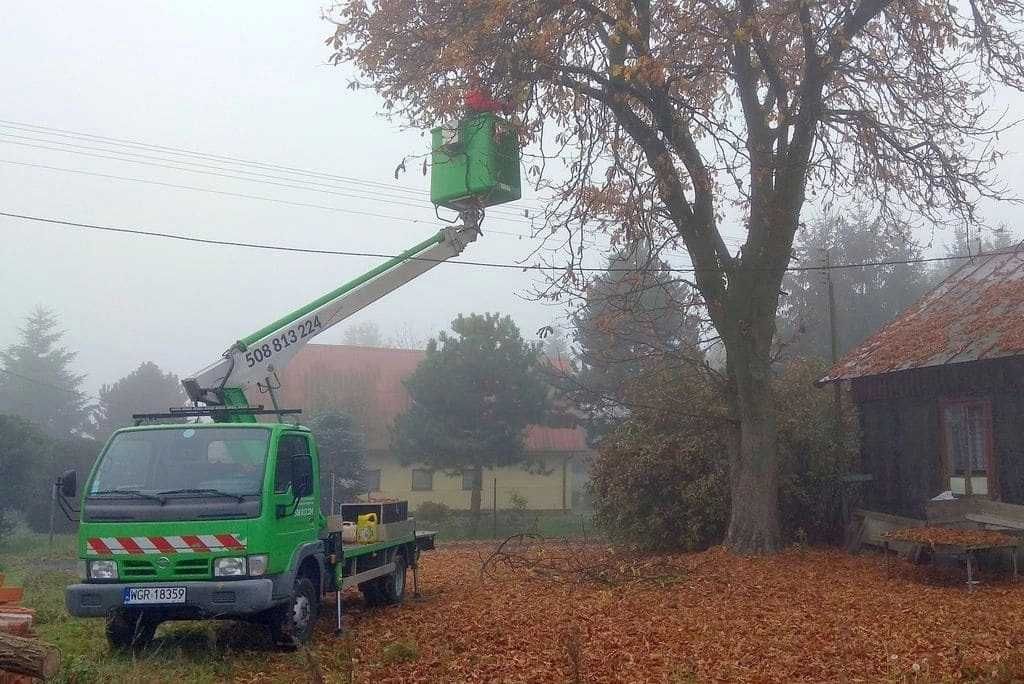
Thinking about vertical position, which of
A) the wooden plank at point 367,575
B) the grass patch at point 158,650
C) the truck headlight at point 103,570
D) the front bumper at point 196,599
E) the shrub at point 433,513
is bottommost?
the shrub at point 433,513

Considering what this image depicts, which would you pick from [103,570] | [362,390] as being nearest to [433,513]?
[362,390]

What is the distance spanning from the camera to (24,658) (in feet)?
19.4

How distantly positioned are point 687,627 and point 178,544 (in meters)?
5.24

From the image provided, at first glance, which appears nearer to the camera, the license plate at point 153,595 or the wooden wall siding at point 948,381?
the license plate at point 153,595

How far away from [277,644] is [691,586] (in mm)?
5953

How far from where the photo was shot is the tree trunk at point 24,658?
19.3 feet

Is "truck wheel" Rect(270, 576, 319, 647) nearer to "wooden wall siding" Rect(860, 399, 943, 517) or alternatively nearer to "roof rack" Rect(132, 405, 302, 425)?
"roof rack" Rect(132, 405, 302, 425)

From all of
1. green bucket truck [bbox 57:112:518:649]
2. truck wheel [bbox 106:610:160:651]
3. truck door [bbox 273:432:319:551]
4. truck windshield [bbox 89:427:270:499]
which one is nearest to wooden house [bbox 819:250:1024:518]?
truck door [bbox 273:432:319:551]

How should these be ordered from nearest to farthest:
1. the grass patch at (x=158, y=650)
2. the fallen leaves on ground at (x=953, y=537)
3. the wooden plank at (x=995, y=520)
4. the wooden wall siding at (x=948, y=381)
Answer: the grass patch at (x=158, y=650) → the fallen leaves on ground at (x=953, y=537) → the wooden plank at (x=995, y=520) → the wooden wall siding at (x=948, y=381)

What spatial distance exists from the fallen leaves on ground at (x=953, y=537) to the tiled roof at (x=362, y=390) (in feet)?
95.7

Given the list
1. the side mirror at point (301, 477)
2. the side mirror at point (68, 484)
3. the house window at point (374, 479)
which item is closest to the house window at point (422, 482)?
the house window at point (374, 479)

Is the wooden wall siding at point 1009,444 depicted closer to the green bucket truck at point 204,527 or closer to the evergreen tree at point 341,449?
the green bucket truck at point 204,527

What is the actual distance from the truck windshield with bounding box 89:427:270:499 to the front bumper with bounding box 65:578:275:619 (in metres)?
0.88

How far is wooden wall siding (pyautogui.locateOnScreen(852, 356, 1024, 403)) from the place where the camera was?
16953 millimetres
